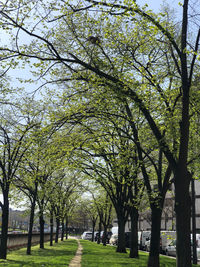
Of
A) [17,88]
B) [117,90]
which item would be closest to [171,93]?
[117,90]

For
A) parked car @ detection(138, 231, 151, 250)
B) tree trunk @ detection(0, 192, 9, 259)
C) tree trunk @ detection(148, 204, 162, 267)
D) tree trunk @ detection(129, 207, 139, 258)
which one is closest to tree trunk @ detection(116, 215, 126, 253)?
tree trunk @ detection(129, 207, 139, 258)

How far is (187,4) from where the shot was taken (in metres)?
9.01

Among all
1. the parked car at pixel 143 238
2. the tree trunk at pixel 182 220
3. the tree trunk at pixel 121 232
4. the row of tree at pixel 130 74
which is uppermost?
the row of tree at pixel 130 74

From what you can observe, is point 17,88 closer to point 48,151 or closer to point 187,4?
point 48,151

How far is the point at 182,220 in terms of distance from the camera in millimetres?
8406

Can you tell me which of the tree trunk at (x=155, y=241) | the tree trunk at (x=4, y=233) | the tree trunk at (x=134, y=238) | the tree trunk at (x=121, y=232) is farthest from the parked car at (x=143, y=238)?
the tree trunk at (x=155, y=241)

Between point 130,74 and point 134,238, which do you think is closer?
point 130,74

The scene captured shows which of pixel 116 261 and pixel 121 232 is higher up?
pixel 121 232

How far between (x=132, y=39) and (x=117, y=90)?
9.74 feet

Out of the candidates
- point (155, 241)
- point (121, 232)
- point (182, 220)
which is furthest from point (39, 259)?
point (182, 220)

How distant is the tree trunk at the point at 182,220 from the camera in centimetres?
825

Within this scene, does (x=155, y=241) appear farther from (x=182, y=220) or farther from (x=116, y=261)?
(x=182, y=220)

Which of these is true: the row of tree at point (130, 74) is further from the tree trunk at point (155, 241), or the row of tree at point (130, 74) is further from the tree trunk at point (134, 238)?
the tree trunk at point (134, 238)

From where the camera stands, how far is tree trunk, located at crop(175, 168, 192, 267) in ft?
27.1
